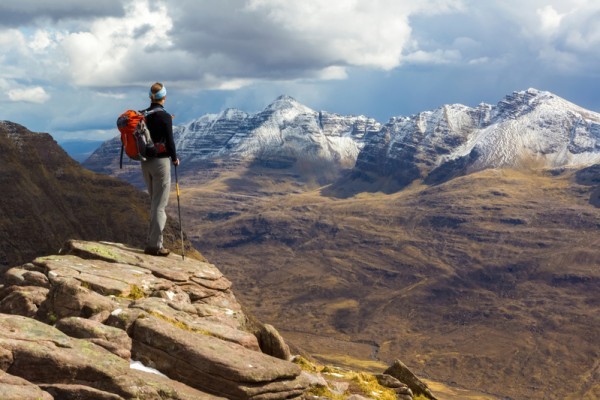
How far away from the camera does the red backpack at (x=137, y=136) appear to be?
35.2 m

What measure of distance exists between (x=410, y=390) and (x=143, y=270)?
15022 millimetres

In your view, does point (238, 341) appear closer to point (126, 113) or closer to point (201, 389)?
point (201, 389)

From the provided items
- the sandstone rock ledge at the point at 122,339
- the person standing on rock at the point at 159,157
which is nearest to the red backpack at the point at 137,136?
the person standing on rock at the point at 159,157

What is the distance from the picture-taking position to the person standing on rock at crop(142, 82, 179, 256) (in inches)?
1425

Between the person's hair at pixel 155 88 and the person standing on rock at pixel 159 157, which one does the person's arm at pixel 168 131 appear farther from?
the person's hair at pixel 155 88

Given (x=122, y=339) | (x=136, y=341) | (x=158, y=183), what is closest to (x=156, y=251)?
(x=158, y=183)

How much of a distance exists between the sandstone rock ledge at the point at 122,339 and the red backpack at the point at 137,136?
612cm

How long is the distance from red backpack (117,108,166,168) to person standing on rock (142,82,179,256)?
20 cm

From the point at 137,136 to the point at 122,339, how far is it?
40.0ft

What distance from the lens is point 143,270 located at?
37.7 m

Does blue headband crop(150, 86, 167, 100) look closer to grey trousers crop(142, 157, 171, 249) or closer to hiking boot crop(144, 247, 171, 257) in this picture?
grey trousers crop(142, 157, 171, 249)

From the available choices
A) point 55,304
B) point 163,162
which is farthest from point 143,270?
point 55,304

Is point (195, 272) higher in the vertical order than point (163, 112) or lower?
lower

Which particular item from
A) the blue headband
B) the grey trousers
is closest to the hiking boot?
the grey trousers
